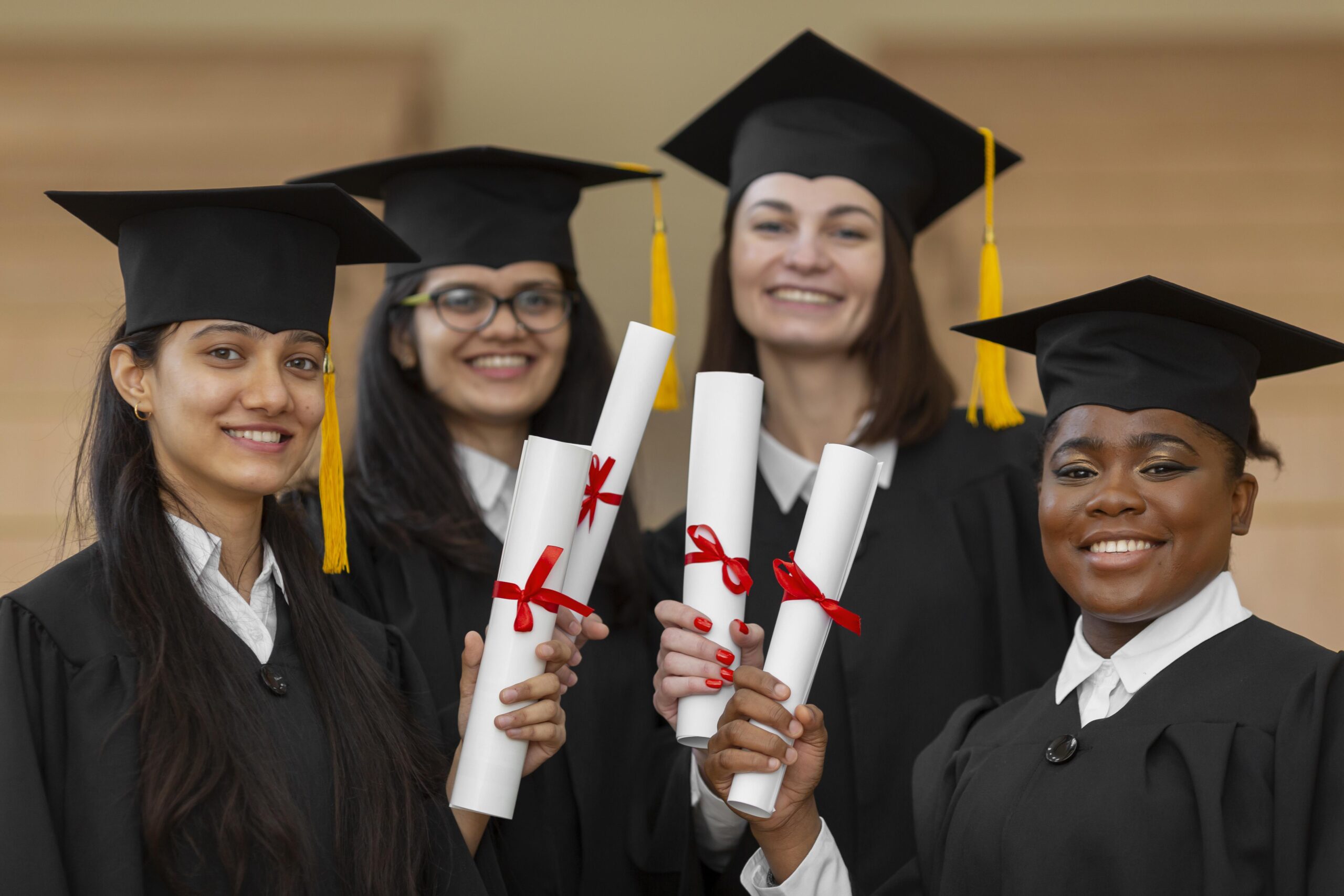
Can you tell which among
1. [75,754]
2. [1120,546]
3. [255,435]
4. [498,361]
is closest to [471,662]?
[255,435]

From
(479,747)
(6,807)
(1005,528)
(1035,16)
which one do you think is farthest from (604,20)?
(6,807)

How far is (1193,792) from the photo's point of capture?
5.66 ft

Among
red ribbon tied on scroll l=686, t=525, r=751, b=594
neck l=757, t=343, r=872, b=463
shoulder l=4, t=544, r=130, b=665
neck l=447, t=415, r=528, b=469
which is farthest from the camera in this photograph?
neck l=757, t=343, r=872, b=463

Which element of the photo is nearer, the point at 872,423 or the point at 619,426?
the point at 619,426

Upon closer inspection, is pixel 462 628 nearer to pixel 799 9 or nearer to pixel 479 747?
pixel 479 747

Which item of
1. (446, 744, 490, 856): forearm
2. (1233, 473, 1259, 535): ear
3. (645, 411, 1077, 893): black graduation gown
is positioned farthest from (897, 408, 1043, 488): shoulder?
(446, 744, 490, 856): forearm

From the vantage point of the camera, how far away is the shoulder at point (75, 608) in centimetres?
164

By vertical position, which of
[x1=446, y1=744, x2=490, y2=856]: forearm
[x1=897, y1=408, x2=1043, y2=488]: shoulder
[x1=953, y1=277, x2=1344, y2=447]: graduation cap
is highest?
[x1=953, y1=277, x2=1344, y2=447]: graduation cap

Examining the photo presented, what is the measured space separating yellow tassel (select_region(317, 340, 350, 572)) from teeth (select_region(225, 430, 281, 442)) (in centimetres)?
22

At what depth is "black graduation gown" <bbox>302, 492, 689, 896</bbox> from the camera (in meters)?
2.48

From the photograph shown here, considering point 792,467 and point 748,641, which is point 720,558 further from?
point 792,467

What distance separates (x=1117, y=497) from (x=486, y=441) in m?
1.43

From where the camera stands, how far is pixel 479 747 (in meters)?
1.90

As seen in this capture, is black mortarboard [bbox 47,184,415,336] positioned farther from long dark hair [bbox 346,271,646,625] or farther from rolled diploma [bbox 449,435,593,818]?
long dark hair [bbox 346,271,646,625]
